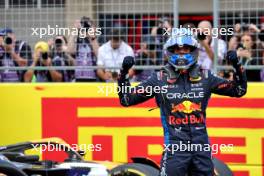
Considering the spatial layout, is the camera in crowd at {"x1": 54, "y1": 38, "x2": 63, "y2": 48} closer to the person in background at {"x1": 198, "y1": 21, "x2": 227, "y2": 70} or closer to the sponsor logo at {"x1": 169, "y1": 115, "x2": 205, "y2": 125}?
the person in background at {"x1": 198, "y1": 21, "x2": 227, "y2": 70}

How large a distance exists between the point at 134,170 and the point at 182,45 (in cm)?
146

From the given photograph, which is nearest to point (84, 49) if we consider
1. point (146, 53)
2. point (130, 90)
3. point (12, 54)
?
point (146, 53)

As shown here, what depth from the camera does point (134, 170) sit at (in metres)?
7.02

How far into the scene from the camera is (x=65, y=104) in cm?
877

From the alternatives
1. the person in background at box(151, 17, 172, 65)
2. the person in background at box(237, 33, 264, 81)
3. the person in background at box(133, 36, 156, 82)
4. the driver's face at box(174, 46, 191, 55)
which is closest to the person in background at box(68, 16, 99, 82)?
the person in background at box(133, 36, 156, 82)

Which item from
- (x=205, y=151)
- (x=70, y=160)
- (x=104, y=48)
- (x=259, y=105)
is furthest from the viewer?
(x=104, y=48)

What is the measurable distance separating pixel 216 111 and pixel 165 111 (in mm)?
2278

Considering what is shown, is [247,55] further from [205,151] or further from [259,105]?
[205,151]

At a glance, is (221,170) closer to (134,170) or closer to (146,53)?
(134,170)

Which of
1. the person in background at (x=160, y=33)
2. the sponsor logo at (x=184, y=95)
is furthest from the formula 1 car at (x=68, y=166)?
the person in background at (x=160, y=33)

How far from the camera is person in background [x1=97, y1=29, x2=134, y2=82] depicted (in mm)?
8852

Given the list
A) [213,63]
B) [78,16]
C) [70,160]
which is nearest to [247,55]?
[213,63]

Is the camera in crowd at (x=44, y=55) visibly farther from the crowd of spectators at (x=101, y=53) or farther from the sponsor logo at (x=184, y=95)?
the sponsor logo at (x=184, y=95)

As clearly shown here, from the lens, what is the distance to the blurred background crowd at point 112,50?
857 cm
